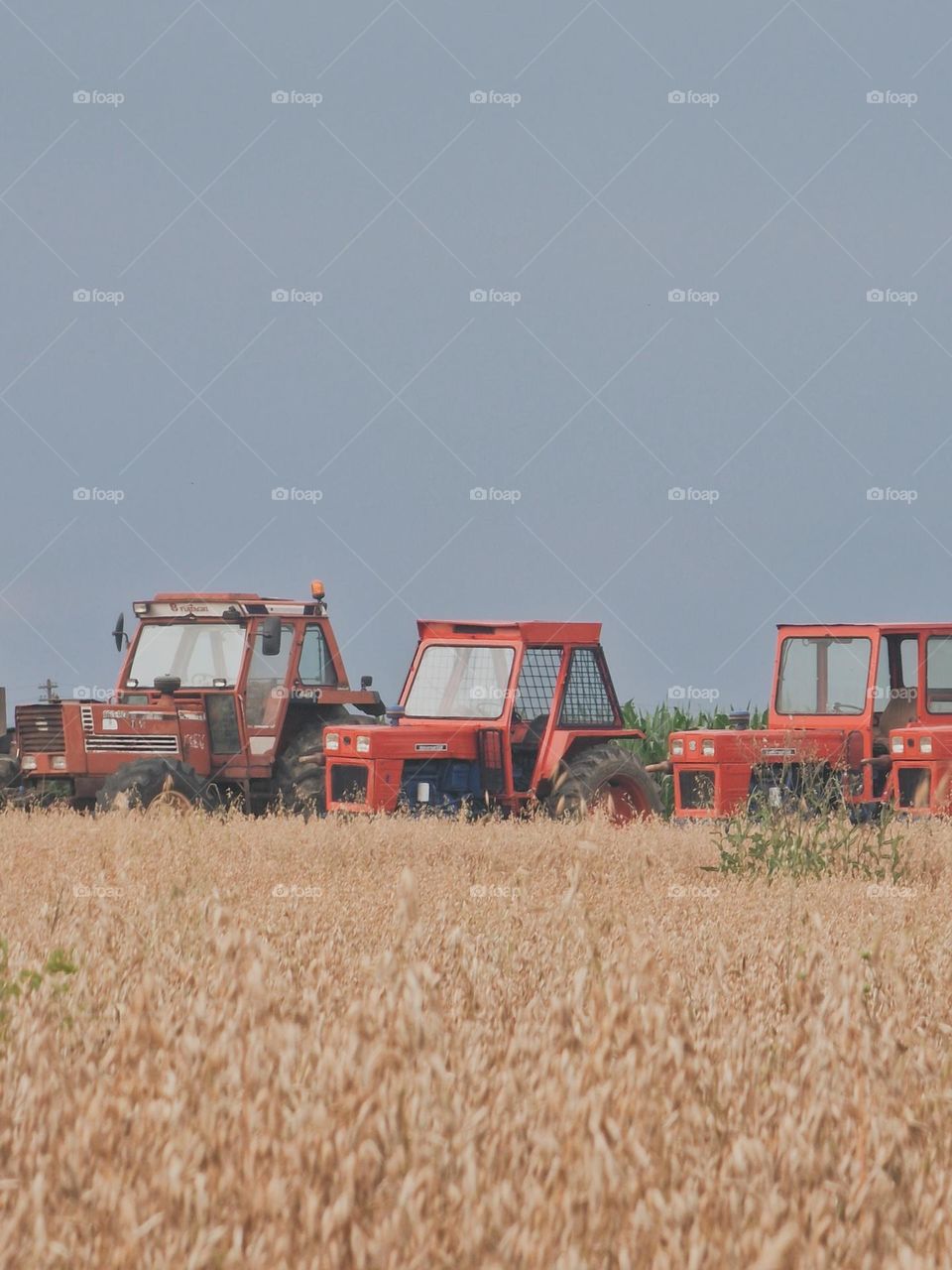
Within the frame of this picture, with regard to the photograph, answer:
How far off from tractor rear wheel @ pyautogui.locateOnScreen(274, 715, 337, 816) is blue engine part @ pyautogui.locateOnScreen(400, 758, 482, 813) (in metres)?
1.40

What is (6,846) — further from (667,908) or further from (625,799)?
(625,799)

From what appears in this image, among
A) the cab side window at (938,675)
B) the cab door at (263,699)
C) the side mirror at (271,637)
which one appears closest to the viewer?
the side mirror at (271,637)

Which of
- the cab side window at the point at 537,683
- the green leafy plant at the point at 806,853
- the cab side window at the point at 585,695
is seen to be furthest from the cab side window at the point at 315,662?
the green leafy plant at the point at 806,853

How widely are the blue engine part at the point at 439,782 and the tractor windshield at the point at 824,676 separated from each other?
373 cm

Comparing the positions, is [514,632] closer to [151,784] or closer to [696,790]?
[696,790]

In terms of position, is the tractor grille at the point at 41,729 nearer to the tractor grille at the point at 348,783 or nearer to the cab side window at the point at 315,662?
the cab side window at the point at 315,662

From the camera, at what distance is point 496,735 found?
13.8m

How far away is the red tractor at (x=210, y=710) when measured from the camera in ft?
50.2

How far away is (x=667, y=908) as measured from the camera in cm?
760

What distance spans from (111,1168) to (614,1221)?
0.71 m

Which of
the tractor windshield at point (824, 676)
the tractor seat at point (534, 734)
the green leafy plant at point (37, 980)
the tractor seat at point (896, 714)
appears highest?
the tractor windshield at point (824, 676)

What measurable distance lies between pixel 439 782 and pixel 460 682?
3.07 feet

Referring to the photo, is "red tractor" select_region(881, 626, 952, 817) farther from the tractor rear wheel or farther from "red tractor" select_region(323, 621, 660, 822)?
the tractor rear wheel

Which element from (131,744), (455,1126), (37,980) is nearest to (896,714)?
(131,744)
